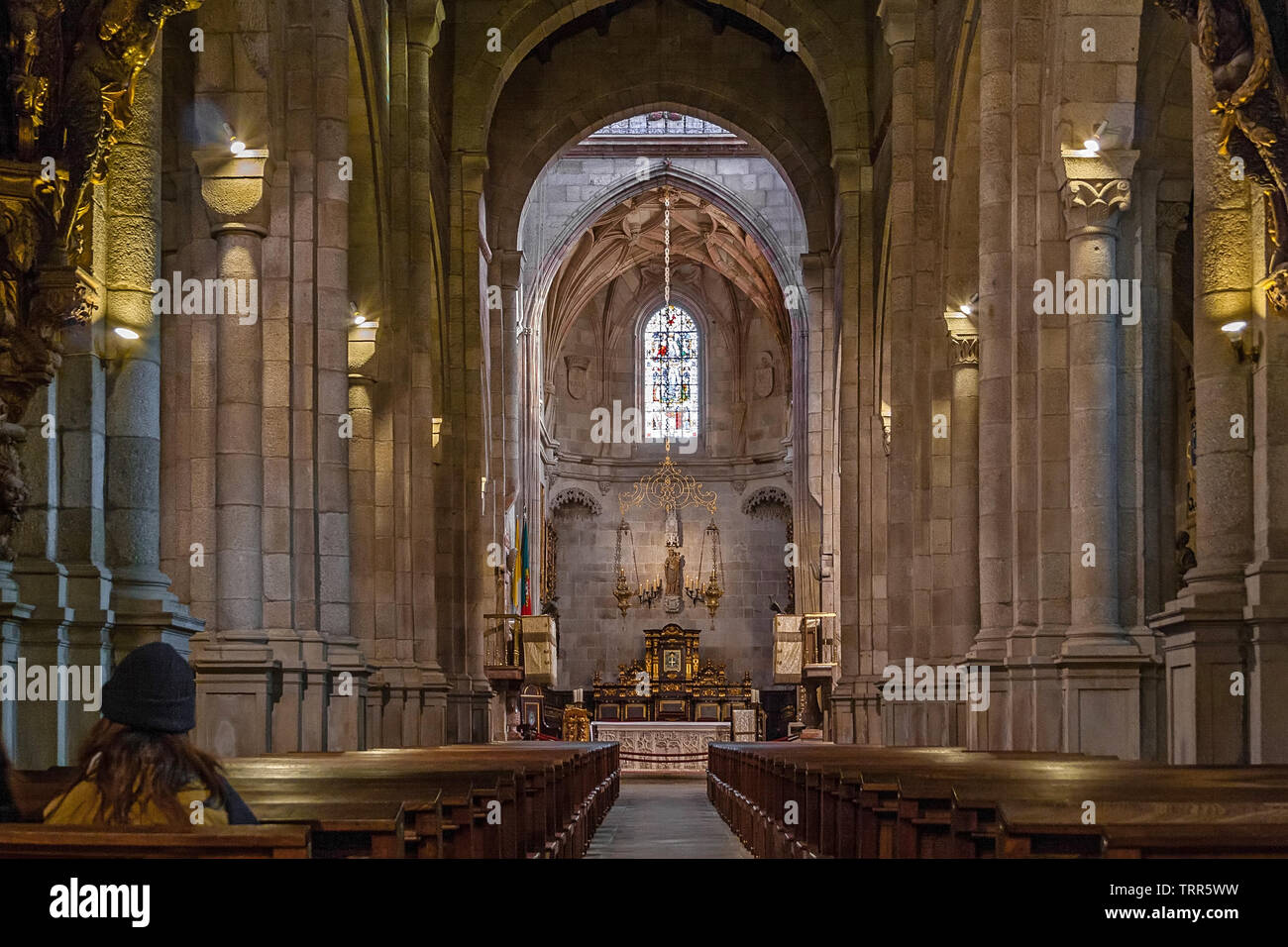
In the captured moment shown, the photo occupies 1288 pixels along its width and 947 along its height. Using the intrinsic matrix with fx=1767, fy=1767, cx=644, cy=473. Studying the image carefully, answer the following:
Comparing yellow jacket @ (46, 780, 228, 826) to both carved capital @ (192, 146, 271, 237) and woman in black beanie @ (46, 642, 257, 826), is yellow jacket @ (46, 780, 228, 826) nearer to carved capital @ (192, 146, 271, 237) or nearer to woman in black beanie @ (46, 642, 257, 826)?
woman in black beanie @ (46, 642, 257, 826)

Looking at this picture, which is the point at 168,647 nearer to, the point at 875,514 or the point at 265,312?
the point at 265,312

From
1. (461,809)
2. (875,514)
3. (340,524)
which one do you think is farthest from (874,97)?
(461,809)

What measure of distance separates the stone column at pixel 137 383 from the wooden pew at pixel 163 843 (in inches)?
242

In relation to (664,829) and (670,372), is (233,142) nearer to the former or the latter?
(664,829)

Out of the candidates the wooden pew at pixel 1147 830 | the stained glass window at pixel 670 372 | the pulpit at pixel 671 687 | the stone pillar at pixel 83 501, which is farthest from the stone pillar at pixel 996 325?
the stained glass window at pixel 670 372

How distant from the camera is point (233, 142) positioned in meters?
14.0

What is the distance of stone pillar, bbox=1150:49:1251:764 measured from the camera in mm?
10656

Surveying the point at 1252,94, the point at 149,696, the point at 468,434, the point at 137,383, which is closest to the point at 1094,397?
the point at 1252,94

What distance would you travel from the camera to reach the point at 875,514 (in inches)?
998

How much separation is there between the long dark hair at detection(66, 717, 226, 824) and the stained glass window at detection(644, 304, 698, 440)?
144 ft

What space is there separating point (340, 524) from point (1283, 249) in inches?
367

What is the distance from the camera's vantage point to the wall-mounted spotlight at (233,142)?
1403 centimetres

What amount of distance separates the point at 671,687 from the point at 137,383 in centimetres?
3393

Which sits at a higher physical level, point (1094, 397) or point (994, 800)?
point (1094, 397)
